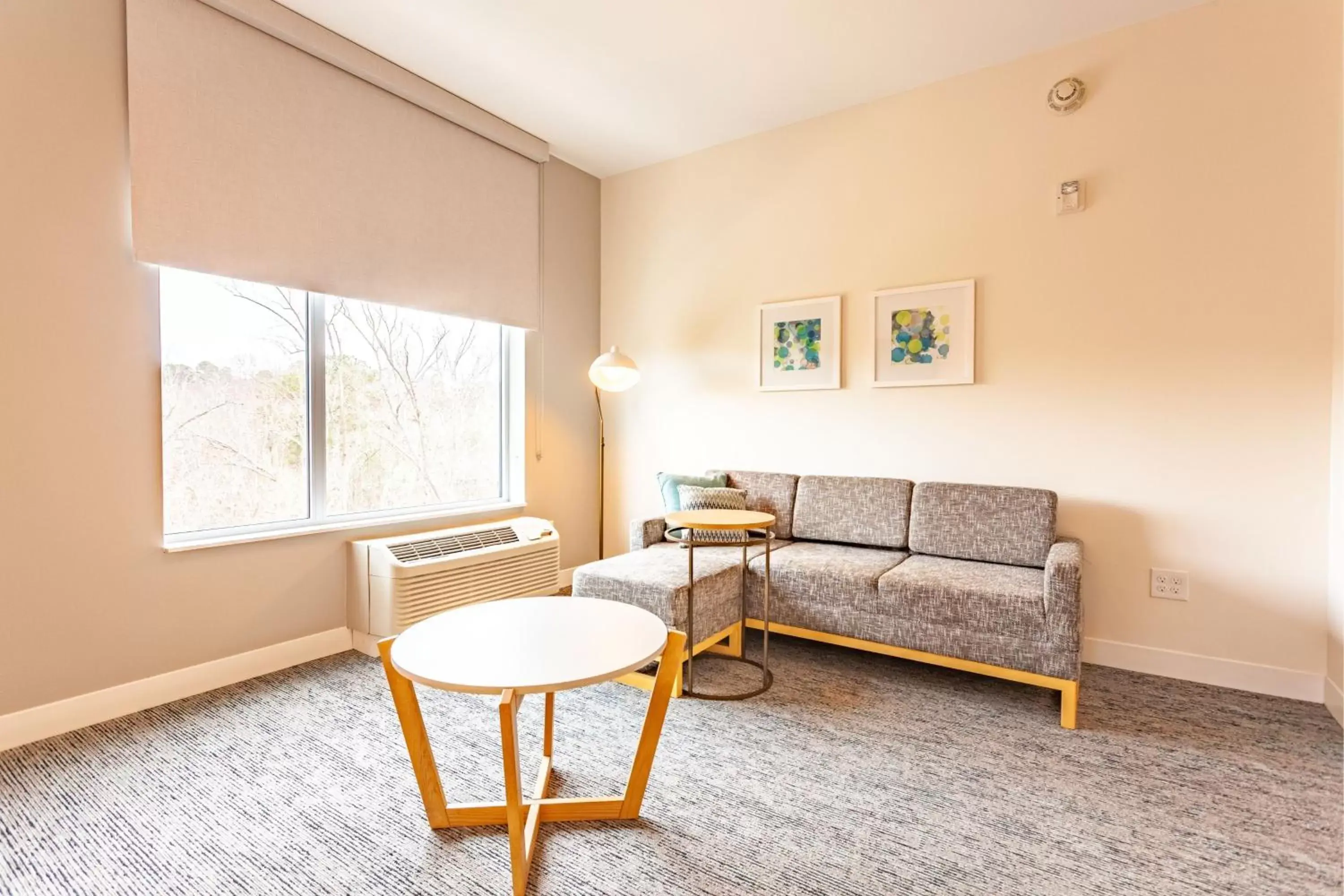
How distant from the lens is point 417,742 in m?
1.54

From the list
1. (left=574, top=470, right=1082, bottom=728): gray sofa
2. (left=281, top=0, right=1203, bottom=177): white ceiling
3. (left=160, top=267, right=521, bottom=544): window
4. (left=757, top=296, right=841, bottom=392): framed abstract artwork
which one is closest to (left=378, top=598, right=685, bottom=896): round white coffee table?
(left=574, top=470, right=1082, bottom=728): gray sofa

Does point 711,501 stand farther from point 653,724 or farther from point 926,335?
point 653,724

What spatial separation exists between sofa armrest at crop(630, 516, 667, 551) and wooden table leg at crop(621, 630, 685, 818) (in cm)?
152

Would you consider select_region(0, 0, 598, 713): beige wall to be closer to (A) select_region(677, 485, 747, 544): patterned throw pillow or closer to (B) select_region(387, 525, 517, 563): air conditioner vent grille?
(B) select_region(387, 525, 517, 563): air conditioner vent grille

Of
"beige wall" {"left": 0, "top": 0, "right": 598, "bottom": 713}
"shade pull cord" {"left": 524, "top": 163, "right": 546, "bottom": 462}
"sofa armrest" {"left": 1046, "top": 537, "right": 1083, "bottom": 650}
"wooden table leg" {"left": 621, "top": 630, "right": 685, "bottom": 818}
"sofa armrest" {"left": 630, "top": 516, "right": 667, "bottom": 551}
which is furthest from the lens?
"shade pull cord" {"left": 524, "top": 163, "right": 546, "bottom": 462}

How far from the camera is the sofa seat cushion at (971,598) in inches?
89.0

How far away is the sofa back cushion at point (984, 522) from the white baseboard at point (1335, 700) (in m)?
0.98

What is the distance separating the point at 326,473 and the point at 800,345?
2.54 m

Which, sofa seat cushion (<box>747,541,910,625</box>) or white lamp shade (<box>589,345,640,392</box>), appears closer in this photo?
sofa seat cushion (<box>747,541,910,625</box>)

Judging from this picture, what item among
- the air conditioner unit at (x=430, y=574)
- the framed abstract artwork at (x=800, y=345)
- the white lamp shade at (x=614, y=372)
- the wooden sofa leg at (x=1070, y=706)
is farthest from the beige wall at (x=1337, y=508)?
the air conditioner unit at (x=430, y=574)

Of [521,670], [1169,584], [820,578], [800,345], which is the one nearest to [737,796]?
[521,670]

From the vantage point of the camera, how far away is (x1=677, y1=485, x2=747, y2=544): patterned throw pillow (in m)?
3.10

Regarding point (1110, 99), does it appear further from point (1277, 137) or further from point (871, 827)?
point (871, 827)

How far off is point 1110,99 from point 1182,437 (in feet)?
4.92
